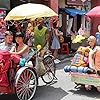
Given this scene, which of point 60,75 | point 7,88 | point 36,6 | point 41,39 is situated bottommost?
point 60,75

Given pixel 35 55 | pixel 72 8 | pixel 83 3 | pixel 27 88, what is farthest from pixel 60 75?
pixel 83 3

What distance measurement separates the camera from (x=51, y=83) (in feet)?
30.2

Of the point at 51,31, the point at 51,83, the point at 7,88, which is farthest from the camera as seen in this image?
the point at 51,31

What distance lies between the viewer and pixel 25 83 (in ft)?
23.7

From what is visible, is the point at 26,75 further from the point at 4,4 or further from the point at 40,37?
the point at 4,4

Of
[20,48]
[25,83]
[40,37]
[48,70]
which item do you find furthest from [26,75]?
[40,37]

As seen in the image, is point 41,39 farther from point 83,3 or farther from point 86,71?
point 83,3

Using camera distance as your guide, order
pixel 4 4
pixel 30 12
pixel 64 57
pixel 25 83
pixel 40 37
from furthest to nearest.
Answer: pixel 64 57, pixel 4 4, pixel 40 37, pixel 30 12, pixel 25 83

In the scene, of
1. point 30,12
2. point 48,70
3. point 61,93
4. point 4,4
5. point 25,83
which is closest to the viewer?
point 25,83

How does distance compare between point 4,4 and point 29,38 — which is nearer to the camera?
point 29,38

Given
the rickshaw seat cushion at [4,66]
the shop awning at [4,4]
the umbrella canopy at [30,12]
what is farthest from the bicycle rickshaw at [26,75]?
the shop awning at [4,4]

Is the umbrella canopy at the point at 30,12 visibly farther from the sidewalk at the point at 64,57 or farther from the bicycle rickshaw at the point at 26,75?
the sidewalk at the point at 64,57

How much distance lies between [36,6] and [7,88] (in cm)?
239

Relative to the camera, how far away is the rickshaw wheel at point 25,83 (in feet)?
23.0
